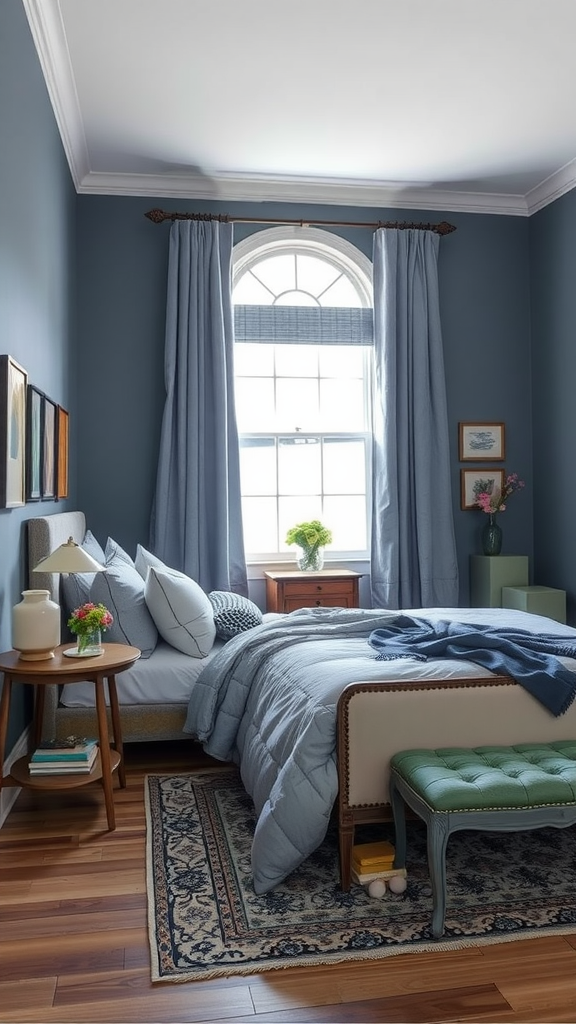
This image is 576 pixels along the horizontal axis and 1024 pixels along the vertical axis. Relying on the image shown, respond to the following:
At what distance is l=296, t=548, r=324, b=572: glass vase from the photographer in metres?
5.18

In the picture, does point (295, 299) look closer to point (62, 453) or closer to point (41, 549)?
point (62, 453)

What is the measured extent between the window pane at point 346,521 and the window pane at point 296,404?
542 mm

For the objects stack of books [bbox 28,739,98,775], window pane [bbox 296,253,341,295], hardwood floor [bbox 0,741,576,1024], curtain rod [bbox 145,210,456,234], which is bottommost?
hardwood floor [bbox 0,741,576,1024]

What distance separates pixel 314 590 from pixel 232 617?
106 cm

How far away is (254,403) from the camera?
5.52 m

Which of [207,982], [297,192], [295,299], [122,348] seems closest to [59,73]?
[122,348]

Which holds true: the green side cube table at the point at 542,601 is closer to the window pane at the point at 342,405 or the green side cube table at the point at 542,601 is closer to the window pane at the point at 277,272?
the window pane at the point at 342,405

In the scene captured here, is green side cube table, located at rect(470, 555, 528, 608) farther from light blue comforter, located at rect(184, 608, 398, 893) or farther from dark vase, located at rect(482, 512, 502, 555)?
light blue comforter, located at rect(184, 608, 398, 893)

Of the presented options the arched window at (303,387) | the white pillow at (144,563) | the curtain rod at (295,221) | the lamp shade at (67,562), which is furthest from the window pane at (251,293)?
the lamp shade at (67,562)

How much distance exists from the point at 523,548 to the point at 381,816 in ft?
11.7

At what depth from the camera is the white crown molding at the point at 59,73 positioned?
333cm

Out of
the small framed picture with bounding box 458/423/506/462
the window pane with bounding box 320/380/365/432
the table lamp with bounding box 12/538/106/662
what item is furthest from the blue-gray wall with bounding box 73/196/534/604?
the table lamp with bounding box 12/538/106/662

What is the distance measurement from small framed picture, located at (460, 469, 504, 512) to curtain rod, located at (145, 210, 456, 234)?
163 cm

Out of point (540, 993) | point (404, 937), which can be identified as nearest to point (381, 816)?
point (404, 937)
